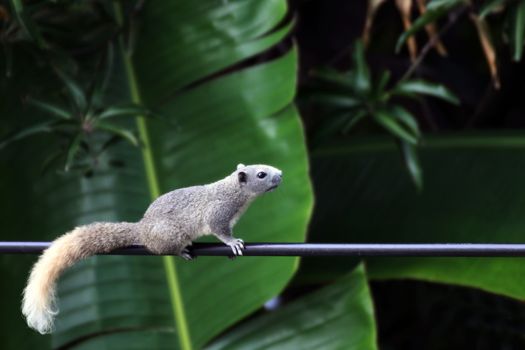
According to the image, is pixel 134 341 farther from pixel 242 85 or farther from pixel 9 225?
pixel 242 85

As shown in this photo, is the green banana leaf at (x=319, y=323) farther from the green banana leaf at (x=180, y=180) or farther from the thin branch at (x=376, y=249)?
the thin branch at (x=376, y=249)

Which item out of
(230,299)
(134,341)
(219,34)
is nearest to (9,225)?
(134,341)

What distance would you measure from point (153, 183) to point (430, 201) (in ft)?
2.77

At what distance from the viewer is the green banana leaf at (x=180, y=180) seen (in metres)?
2.38

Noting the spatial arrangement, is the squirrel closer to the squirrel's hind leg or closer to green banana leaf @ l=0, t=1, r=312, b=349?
the squirrel's hind leg

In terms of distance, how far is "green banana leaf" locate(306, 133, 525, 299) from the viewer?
2529 millimetres

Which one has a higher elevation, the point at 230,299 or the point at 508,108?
the point at 508,108

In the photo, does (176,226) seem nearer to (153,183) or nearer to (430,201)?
(153,183)

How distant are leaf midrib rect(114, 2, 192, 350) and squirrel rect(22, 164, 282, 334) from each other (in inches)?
35.7

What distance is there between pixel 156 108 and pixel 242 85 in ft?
0.81

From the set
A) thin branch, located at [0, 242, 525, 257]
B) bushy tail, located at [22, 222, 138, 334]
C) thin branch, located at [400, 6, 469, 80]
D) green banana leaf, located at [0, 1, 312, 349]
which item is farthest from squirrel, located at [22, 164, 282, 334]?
thin branch, located at [400, 6, 469, 80]

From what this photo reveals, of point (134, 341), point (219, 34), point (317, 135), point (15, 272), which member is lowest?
point (134, 341)

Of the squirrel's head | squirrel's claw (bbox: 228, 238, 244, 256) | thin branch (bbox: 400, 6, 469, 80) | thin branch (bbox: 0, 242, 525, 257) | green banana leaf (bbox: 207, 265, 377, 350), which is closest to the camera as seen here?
thin branch (bbox: 0, 242, 525, 257)

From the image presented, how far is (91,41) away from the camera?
105 inches
